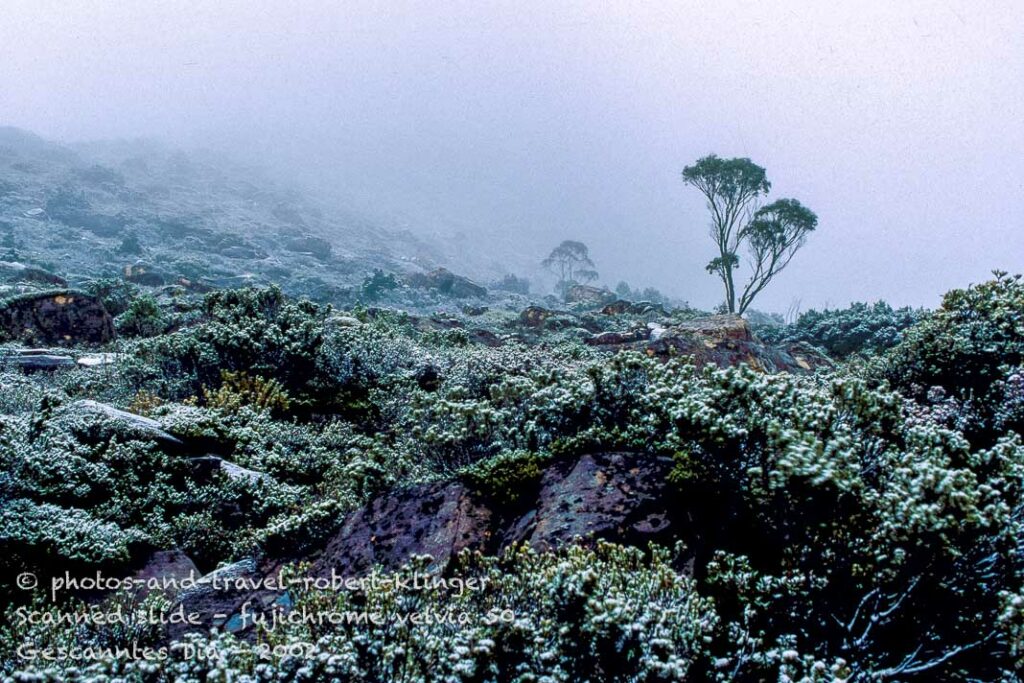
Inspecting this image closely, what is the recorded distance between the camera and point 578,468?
479 centimetres

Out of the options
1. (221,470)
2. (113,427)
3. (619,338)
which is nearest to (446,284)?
(619,338)

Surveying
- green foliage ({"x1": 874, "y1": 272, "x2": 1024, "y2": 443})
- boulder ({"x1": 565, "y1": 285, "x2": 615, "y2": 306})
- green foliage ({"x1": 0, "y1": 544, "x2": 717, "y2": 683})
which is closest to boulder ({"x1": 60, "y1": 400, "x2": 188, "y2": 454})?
green foliage ({"x1": 0, "y1": 544, "x2": 717, "y2": 683})

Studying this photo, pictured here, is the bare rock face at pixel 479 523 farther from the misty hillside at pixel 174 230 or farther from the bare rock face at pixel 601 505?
the misty hillside at pixel 174 230

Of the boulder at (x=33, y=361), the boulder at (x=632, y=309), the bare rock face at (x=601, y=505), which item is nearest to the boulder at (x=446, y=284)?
the boulder at (x=632, y=309)

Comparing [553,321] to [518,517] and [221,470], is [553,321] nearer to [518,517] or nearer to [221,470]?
[221,470]

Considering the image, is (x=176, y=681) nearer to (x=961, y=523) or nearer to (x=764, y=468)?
(x=764, y=468)

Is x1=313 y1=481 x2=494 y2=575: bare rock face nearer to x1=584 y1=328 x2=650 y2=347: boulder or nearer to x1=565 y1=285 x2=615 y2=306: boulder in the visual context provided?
x1=584 y1=328 x2=650 y2=347: boulder

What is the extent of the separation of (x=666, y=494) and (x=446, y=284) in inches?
2076

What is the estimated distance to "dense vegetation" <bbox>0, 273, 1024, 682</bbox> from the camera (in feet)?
9.14

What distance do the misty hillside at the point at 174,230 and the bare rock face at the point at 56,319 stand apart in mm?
20577

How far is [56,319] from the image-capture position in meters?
15.4

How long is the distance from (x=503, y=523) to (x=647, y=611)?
196cm

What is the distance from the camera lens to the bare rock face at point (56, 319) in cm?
1495

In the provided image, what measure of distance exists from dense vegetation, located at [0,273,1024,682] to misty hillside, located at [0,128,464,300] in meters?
33.8
